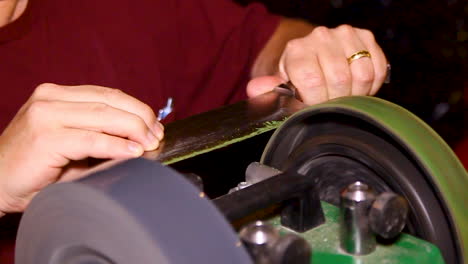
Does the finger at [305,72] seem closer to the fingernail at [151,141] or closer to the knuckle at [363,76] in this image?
the knuckle at [363,76]

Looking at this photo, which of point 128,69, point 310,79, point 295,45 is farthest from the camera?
point 128,69

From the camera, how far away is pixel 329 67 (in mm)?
866

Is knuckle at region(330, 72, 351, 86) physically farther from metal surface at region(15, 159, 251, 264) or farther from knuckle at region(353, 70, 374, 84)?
metal surface at region(15, 159, 251, 264)

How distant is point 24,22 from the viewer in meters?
1.06

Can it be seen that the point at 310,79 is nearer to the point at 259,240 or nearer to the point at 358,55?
the point at 358,55

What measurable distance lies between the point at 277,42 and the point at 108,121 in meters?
0.76

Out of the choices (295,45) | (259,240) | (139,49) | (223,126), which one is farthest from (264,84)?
(259,240)

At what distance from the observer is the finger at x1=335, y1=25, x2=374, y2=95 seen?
875 millimetres

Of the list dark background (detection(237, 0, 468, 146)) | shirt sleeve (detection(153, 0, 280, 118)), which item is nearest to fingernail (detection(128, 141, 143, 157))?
shirt sleeve (detection(153, 0, 280, 118))

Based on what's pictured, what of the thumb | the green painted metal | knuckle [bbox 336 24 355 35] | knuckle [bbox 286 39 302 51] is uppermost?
knuckle [bbox 336 24 355 35]

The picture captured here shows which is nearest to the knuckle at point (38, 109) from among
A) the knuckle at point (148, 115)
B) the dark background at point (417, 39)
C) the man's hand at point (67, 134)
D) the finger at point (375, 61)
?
the man's hand at point (67, 134)

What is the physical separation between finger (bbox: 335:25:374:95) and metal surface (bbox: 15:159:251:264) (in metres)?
0.43

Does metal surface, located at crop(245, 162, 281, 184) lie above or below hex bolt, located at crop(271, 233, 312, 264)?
above

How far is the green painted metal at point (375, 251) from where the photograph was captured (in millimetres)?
589
